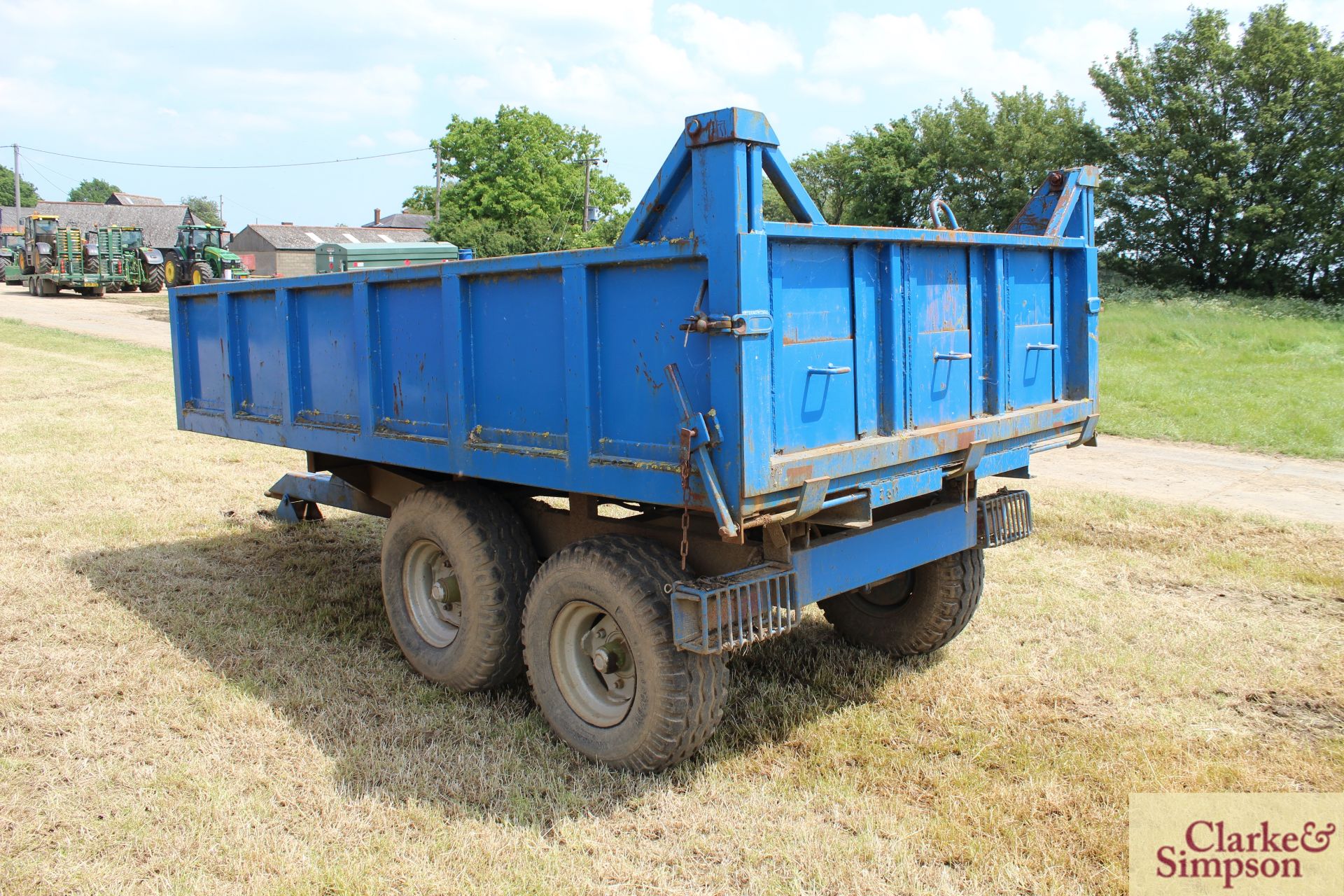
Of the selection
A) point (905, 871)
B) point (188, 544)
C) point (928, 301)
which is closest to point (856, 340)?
point (928, 301)

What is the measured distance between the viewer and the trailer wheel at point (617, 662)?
12.3 feet

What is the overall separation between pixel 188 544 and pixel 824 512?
5.25 m

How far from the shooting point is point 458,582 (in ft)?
16.0

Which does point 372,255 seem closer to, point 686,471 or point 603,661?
point 603,661

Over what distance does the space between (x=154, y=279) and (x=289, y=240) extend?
165ft

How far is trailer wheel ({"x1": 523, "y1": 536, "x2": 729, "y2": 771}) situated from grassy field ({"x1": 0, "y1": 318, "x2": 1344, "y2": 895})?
0.15m

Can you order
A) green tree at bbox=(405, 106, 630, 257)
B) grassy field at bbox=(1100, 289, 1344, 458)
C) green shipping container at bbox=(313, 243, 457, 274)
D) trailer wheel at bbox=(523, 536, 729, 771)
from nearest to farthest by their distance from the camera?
trailer wheel at bbox=(523, 536, 729, 771), green shipping container at bbox=(313, 243, 457, 274), grassy field at bbox=(1100, 289, 1344, 458), green tree at bbox=(405, 106, 630, 257)

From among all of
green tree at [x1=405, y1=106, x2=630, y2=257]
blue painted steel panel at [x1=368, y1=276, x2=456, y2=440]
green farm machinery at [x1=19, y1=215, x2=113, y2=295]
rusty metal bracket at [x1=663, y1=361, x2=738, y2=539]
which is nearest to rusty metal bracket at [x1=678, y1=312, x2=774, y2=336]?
rusty metal bracket at [x1=663, y1=361, x2=738, y2=539]

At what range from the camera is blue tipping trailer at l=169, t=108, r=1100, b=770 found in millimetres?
3500

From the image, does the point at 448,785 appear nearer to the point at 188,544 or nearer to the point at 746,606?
the point at 746,606

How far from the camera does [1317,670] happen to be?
4789mm

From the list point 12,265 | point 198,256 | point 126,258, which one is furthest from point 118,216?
point 198,256

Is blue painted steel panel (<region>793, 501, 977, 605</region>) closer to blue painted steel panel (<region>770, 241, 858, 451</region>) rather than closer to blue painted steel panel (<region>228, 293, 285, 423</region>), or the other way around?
blue painted steel panel (<region>770, 241, 858, 451</region>)

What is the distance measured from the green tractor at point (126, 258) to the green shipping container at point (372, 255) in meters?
29.9
